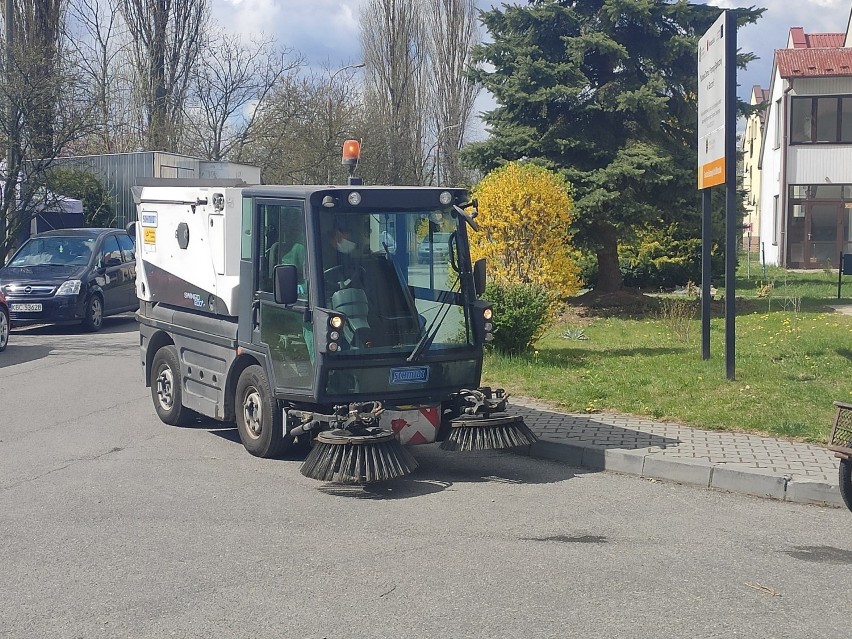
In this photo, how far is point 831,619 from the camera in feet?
16.1

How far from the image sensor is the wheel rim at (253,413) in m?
8.47

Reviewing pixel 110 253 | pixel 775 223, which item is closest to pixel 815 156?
pixel 775 223

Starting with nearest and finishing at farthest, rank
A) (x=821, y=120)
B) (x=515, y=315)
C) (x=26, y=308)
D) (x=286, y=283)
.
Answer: (x=286, y=283)
(x=515, y=315)
(x=26, y=308)
(x=821, y=120)

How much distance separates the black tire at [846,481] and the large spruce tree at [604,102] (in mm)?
13103

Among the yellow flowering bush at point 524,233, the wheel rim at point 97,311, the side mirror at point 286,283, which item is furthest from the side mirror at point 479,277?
the wheel rim at point 97,311

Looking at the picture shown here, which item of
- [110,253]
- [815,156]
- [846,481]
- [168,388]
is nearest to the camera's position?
[846,481]

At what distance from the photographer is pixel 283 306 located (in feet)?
26.3

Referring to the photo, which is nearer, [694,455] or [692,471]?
[692,471]

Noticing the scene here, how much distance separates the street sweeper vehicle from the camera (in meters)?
7.66

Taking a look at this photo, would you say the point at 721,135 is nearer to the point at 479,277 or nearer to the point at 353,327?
the point at 479,277

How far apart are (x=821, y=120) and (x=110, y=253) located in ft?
92.1

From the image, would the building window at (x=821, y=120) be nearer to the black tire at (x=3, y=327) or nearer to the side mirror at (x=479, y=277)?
the black tire at (x=3, y=327)

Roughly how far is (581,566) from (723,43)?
301 inches

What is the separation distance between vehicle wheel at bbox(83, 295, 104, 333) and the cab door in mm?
11786
